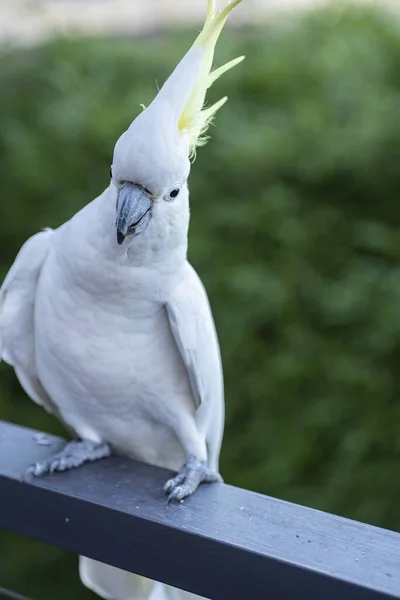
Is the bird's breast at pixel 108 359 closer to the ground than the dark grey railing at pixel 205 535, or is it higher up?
higher up

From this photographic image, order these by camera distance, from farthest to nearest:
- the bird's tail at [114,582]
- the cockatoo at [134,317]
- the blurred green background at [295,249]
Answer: the blurred green background at [295,249] < the bird's tail at [114,582] < the cockatoo at [134,317]

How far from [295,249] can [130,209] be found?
1008 mm

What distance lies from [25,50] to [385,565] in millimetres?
2087

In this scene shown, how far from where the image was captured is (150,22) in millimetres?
3582

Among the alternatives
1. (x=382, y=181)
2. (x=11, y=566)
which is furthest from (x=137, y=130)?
(x=11, y=566)

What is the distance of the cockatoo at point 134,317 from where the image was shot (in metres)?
0.83

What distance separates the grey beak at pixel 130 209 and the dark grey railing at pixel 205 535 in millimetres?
328

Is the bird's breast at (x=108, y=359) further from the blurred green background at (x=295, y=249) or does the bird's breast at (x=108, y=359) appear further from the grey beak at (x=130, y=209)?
the blurred green background at (x=295, y=249)

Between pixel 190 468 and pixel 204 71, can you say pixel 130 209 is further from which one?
pixel 190 468

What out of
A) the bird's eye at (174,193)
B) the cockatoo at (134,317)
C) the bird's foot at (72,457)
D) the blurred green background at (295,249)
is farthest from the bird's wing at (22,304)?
the blurred green background at (295,249)

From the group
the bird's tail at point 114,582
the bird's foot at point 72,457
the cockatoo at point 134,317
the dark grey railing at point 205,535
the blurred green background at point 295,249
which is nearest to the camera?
the dark grey railing at point 205,535

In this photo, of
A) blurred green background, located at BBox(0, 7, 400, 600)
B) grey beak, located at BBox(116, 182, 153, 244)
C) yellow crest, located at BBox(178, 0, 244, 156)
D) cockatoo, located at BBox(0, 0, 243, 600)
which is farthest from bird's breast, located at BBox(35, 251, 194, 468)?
blurred green background, located at BBox(0, 7, 400, 600)

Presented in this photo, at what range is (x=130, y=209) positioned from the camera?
824mm

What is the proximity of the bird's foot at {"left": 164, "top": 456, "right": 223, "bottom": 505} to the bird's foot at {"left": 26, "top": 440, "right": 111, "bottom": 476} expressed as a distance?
152 millimetres
